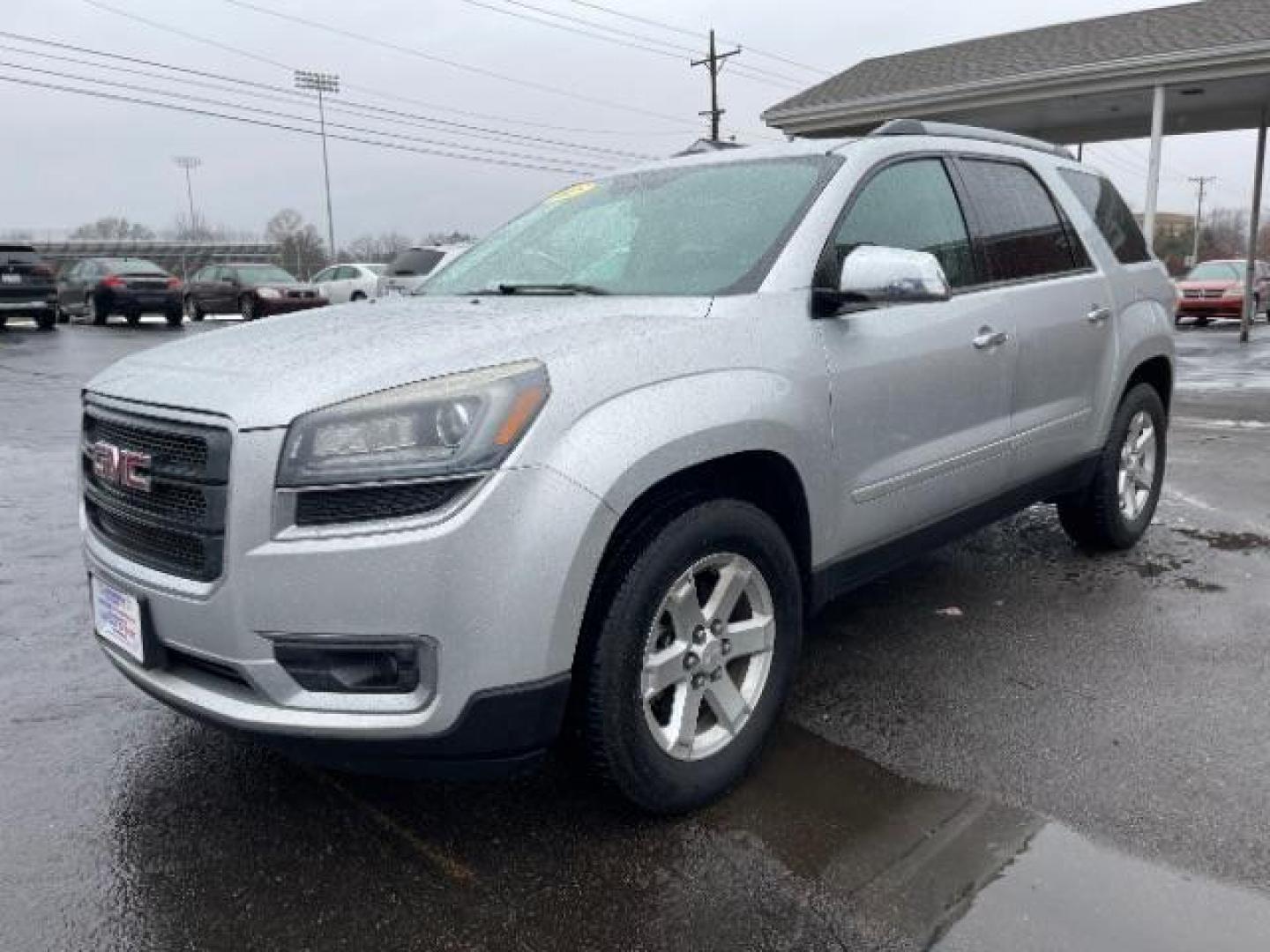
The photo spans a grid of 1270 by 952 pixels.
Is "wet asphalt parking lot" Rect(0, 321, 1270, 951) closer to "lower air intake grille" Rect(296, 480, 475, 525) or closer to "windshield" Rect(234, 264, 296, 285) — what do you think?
"lower air intake grille" Rect(296, 480, 475, 525)

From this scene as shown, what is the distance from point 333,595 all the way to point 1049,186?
3.57 meters

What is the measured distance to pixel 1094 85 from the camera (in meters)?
16.1

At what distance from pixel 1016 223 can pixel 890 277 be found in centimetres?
150

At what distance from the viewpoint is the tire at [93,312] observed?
74.5 feet

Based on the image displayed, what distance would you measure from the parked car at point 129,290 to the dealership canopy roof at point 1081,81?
43.8 feet

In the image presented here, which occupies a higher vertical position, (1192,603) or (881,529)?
(881,529)

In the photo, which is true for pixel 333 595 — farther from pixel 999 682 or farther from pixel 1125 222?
pixel 1125 222

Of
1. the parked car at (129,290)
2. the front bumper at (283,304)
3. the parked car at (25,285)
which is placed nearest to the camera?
the parked car at (25,285)

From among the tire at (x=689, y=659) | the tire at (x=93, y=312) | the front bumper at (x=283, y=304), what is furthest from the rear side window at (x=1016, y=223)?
the tire at (x=93, y=312)

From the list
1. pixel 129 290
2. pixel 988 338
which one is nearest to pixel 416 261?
pixel 129 290

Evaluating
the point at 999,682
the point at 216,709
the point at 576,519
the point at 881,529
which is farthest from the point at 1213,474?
the point at 216,709

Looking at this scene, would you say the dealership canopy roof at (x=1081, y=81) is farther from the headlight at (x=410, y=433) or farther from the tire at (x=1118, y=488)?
the headlight at (x=410, y=433)

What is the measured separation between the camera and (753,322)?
110 inches

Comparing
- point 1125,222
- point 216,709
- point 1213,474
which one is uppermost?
point 1125,222
